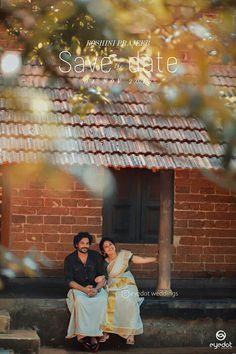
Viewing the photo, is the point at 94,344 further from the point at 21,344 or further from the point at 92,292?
the point at 21,344

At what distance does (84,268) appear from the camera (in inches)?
430

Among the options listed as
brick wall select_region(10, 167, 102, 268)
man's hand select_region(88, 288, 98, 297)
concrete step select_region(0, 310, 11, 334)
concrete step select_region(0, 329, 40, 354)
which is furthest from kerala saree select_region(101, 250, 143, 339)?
brick wall select_region(10, 167, 102, 268)

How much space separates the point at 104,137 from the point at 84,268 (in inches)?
63.1

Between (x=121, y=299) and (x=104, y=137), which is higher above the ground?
(x=104, y=137)

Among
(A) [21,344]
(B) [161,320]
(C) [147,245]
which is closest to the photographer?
(A) [21,344]

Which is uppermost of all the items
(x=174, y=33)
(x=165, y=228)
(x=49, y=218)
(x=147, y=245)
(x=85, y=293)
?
(x=174, y=33)

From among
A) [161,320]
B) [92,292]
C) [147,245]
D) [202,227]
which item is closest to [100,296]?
[92,292]

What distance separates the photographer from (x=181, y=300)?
11008mm

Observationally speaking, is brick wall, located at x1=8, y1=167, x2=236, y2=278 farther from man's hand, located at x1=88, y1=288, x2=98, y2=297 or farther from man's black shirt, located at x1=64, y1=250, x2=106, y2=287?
man's hand, located at x1=88, y1=288, x2=98, y2=297

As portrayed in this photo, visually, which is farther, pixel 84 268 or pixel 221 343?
pixel 221 343

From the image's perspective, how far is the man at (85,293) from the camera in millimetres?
10633

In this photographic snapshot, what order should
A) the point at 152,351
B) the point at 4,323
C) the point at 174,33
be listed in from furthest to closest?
1. the point at 152,351
2. the point at 4,323
3. the point at 174,33

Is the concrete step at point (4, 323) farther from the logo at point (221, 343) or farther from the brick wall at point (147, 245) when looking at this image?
the logo at point (221, 343)

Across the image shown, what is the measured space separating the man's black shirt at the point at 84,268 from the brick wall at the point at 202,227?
2253 millimetres
